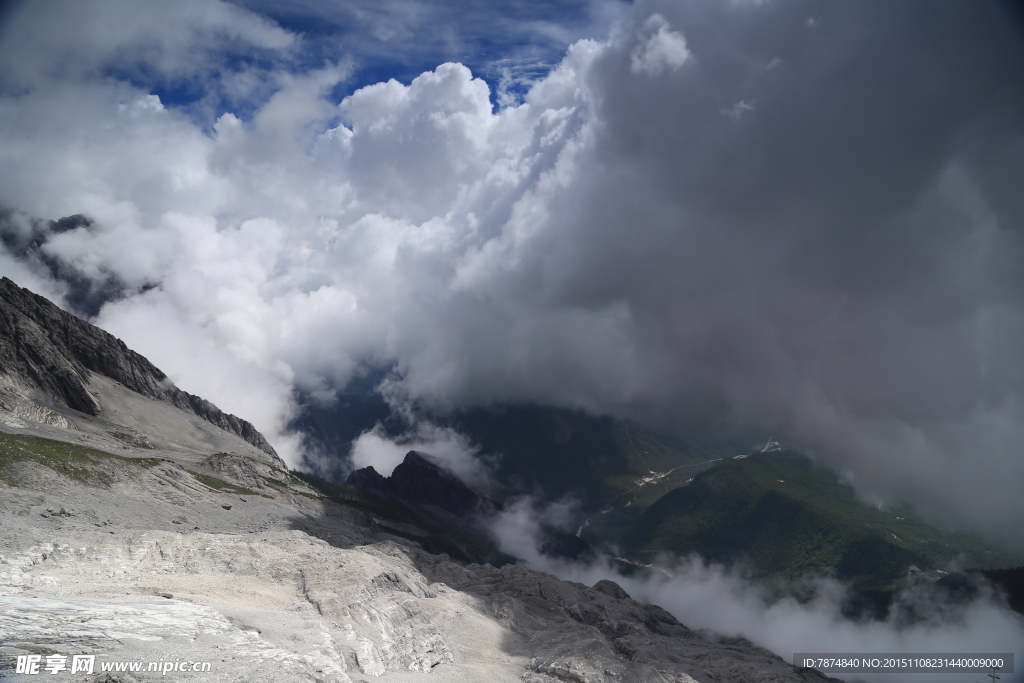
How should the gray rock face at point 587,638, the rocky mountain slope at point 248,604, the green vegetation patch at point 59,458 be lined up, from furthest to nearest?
the green vegetation patch at point 59,458, the gray rock face at point 587,638, the rocky mountain slope at point 248,604

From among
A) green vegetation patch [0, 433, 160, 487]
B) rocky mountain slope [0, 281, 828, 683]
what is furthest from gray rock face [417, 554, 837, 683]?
green vegetation patch [0, 433, 160, 487]

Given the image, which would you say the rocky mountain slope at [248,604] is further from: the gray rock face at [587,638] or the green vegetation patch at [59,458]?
the green vegetation patch at [59,458]

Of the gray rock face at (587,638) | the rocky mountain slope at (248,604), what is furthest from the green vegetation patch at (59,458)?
the gray rock face at (587,638)

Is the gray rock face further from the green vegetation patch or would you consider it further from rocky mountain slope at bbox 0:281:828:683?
the green vegetation patch

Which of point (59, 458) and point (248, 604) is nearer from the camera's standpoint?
point (248, 604)

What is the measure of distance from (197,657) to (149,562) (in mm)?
52519

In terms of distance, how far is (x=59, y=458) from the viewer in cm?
15425

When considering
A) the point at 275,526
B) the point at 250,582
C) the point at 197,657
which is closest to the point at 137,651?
the point at 197,657

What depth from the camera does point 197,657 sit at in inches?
2270

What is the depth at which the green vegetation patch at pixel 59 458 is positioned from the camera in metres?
136

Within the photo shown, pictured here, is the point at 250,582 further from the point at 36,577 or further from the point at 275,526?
the point at 275,526

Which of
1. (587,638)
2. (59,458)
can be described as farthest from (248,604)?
(59,458)

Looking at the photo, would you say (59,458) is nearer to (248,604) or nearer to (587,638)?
(248,604)

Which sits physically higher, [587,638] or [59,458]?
[59,458]
